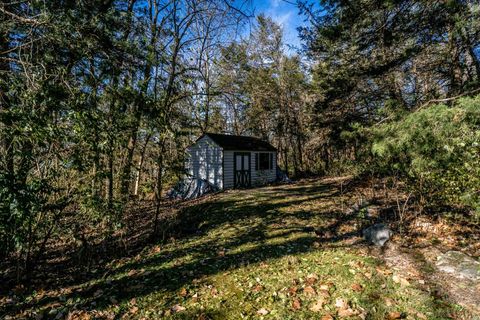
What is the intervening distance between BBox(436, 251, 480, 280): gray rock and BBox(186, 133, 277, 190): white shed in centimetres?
1109

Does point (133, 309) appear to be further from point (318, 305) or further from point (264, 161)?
point (264, 161)

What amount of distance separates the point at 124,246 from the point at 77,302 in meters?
2.40

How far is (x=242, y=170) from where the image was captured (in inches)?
622

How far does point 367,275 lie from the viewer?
3.98 meters

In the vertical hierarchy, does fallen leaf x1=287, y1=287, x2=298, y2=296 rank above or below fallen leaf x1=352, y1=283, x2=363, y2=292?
below

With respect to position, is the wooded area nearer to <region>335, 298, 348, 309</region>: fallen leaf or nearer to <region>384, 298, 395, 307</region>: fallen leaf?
<region>384, 298, 395, 307</region>: fallen leaf

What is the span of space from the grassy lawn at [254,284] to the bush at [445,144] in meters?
1.82

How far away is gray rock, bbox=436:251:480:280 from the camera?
382cm

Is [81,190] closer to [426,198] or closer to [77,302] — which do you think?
[77,302]

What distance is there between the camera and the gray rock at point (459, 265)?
12.5 ft

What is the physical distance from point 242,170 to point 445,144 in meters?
12.1

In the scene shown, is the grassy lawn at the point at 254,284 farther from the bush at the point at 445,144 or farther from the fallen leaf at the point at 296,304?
the bush at the point at 445,144

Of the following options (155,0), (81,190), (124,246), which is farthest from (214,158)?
(81,190)

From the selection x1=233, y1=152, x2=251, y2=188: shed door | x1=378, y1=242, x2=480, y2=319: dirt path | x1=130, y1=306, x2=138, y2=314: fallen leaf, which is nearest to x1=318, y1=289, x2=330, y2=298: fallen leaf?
x1=378, y1=242, x2=480, y2=319: dirt path
